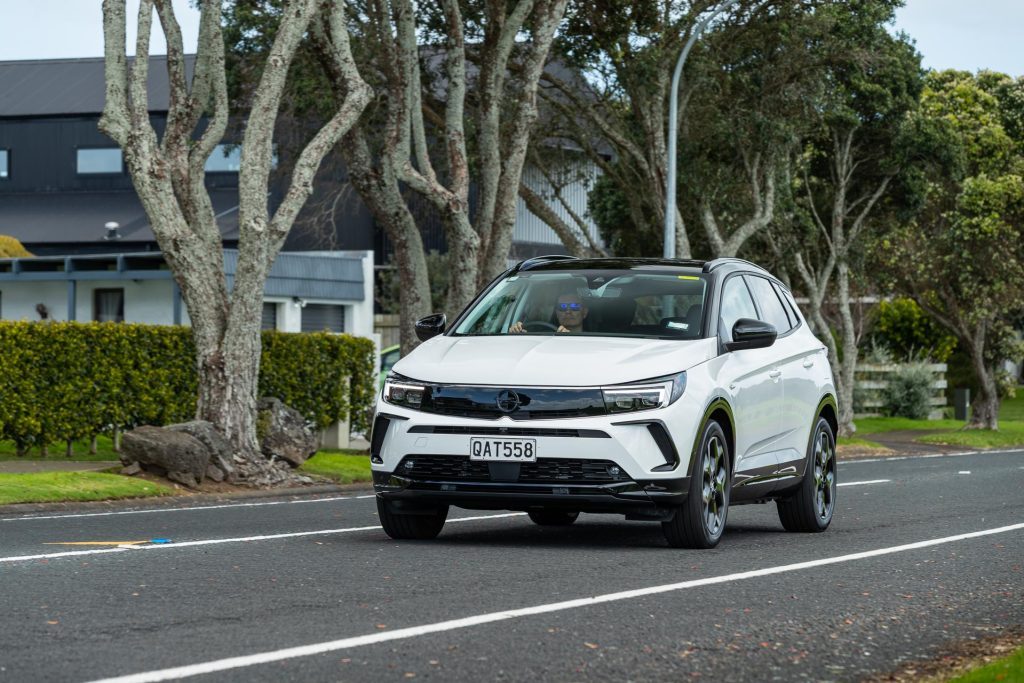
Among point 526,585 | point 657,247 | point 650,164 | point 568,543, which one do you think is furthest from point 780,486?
point 657,247

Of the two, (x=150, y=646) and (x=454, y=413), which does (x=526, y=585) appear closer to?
(x=454, y=413)

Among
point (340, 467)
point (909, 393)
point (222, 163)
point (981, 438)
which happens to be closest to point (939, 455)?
point (981, 438)

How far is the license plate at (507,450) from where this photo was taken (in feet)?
33.9

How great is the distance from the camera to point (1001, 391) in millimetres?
43094

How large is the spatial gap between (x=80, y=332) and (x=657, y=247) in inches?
728

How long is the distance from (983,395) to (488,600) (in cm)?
3420

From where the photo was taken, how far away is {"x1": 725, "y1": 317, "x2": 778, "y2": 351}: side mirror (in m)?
11.3

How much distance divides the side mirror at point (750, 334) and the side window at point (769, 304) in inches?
43.6

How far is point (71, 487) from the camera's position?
653 inches

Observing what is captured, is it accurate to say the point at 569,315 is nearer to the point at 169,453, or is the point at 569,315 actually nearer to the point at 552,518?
the point at 552,518

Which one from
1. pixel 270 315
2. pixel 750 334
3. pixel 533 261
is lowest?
pixel 750 334

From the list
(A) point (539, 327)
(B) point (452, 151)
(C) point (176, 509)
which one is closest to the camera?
(A) point (539, 327)

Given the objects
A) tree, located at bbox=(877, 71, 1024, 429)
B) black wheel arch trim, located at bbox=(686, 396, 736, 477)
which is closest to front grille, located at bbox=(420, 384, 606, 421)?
black wheel arch trim, located at bbox=(686, 396, 736, 477)

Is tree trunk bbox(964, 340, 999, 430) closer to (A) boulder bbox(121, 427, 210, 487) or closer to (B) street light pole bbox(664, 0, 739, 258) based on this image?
(B) street light pole bbox(664, 0, 739, 258)
